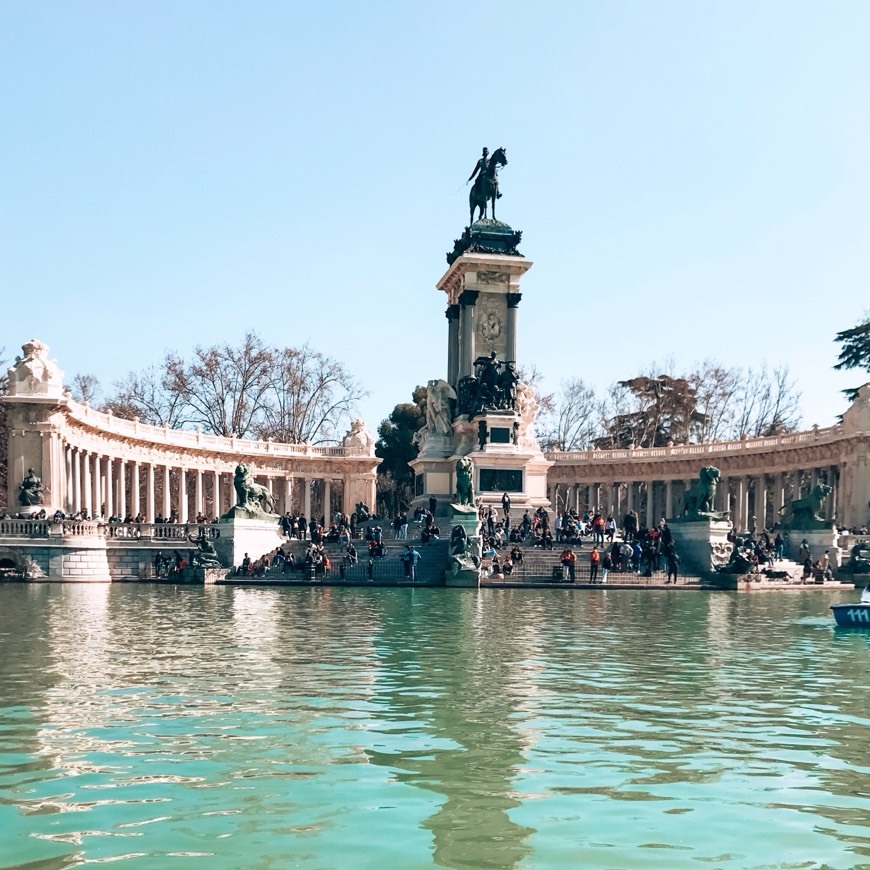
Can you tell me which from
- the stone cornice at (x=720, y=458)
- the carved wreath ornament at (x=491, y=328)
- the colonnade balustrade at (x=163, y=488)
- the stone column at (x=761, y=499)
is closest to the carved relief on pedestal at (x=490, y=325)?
the carved wreath ornament at (x=491, y=328)

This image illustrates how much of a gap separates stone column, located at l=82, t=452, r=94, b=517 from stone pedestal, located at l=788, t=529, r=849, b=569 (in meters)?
32.4

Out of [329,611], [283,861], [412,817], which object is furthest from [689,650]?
[283,861]

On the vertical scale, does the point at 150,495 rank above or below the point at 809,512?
above

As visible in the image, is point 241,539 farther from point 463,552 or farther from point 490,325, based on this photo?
point 490,325

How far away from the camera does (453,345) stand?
186ft

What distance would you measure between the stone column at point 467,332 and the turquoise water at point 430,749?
1315 inches

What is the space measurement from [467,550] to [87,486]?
27.2m

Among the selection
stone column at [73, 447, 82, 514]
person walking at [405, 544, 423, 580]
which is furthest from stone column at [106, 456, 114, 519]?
person walking at [405, 544, 423, 580]

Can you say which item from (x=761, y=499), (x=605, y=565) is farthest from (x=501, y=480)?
(x=761, y=499)

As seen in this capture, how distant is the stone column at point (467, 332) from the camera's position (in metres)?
53.9

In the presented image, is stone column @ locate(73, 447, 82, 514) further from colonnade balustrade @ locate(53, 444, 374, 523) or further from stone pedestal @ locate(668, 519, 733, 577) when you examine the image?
stone pedestal @ locate(668, 519, 733, 577)

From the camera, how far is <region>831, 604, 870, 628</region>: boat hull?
23.2 metres

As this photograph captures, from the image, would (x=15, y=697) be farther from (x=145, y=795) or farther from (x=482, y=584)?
(x=482, y=584)

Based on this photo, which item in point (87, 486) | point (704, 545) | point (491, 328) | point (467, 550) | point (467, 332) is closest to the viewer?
point (467, 550)
